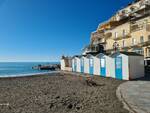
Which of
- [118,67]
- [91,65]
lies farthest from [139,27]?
[118,67]

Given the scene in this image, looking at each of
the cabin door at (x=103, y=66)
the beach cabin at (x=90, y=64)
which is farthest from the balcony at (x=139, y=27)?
the cabin door at (x=103, y=66)

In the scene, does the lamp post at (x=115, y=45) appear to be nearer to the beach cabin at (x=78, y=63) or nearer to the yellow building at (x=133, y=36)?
the yellow building at (x=133, y=36)

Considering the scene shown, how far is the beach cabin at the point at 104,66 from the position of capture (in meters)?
22.0

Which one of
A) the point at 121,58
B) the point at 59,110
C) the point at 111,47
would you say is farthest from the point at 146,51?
the point at 59,110

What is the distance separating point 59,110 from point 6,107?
3.16m

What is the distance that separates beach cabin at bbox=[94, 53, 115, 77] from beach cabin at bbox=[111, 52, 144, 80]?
958 millimetres

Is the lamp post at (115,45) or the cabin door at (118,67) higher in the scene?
the lamp post at (115,45)

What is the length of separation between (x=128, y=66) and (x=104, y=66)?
16.5 ft

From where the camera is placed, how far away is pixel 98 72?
25234mm

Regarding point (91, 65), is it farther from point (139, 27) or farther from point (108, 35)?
point (108, 35)

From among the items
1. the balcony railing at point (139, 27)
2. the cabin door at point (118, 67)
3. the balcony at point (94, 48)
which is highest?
the balcony railing at point (139, 27)

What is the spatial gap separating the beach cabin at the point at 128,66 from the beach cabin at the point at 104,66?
0.96 metres

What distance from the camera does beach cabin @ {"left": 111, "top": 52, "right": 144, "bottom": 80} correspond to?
19.2 meters

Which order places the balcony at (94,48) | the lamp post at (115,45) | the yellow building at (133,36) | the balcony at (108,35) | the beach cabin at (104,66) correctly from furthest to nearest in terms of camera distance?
the balcony at (94,48), the balcony at (108,35), the lamp post at (115,45), the yellow building at (133,36), the beach cabin at (104,66)
